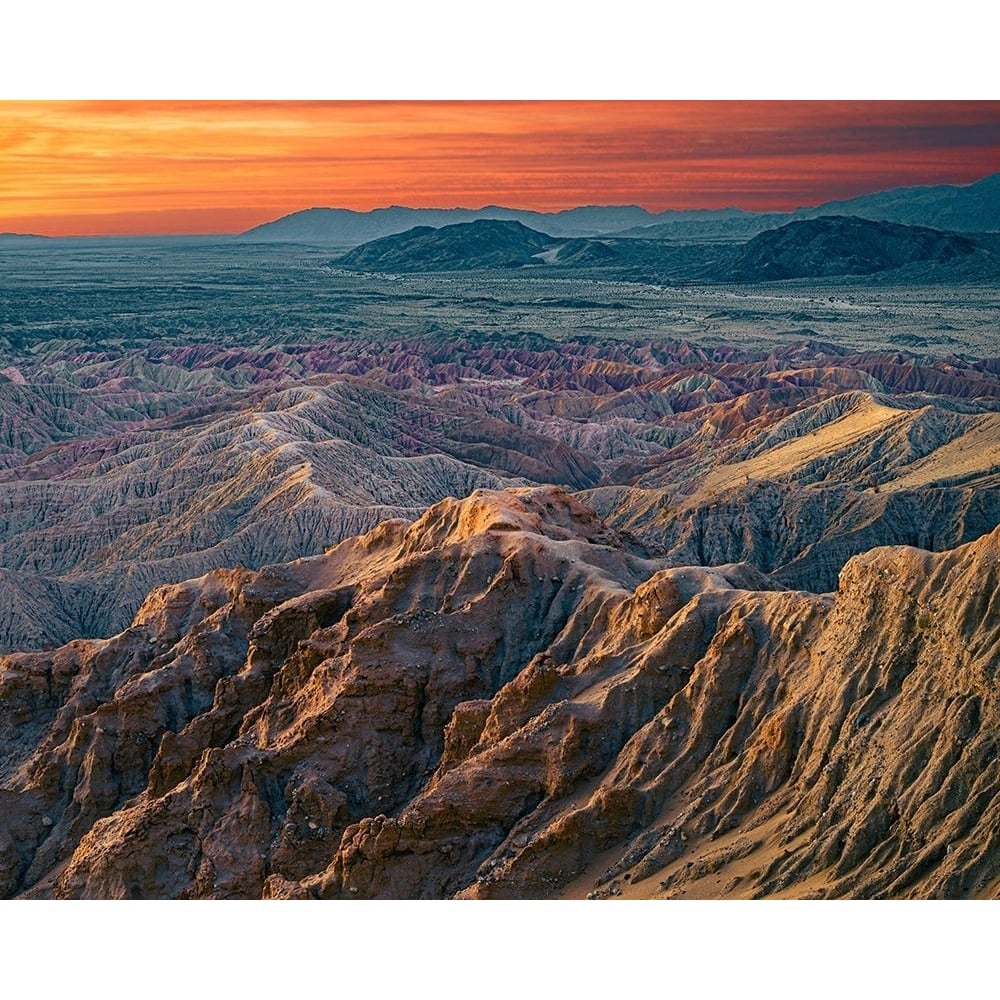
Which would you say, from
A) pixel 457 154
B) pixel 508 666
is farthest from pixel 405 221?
pixel 508 666

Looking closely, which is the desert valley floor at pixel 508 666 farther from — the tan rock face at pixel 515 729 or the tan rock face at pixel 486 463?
the tan rock face at pixel 486 463

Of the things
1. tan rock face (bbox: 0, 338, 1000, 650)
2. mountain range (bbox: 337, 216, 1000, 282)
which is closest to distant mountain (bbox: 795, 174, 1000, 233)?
mountain range (bbox: 337, 216, 1000, 282)

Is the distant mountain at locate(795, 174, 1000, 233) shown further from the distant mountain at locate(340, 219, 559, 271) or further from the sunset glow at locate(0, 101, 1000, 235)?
the distant mountain at locate(340, 219, 559, 271)

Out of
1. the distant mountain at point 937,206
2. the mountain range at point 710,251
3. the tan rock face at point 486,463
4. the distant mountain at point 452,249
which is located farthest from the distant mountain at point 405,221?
the tan rock face at point 486,463

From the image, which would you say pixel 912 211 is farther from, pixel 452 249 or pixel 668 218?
pixel 452 249

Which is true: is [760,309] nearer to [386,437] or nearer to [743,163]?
[386,437]
